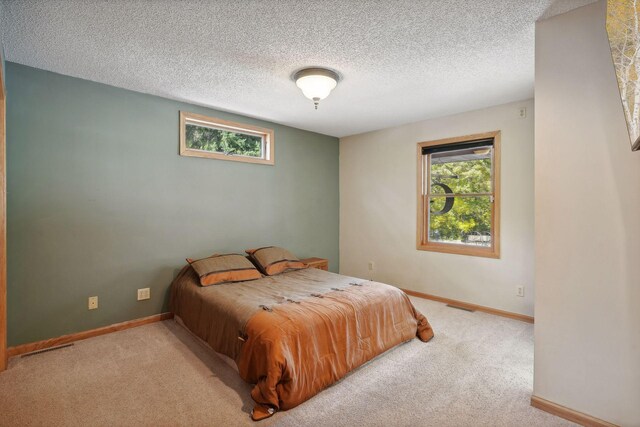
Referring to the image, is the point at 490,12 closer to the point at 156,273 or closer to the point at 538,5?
the point at 538,5

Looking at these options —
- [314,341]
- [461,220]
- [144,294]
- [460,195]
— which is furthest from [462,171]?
[144,294]

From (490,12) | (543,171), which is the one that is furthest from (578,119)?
(490,12)

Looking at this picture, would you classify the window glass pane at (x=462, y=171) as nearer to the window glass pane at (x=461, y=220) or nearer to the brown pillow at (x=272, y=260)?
the window glass pane at (x=461, y=220)

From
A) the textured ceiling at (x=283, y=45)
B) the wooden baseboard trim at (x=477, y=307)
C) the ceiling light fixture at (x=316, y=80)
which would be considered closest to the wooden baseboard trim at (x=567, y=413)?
the wooden baseboard trim at (x=477, y=307)

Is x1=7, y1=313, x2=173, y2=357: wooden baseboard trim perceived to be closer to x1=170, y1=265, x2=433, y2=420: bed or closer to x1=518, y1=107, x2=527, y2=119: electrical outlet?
x1=170, y1=265, x2=433, y2=420: bed

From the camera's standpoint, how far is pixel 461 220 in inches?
161

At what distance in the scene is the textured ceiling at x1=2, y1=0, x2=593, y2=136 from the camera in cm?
188

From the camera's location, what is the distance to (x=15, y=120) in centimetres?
262

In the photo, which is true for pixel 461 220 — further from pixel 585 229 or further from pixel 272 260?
pixel 272 260

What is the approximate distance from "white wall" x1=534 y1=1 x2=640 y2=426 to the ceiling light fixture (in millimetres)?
1520

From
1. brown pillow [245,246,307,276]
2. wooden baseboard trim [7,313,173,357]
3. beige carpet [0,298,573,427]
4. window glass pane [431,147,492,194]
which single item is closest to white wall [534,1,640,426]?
beige carpet [0,298,573,427]

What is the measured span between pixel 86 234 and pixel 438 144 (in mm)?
4210

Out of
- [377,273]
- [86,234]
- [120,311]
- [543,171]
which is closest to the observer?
[543,171]

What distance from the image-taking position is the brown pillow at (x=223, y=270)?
3.13 m
